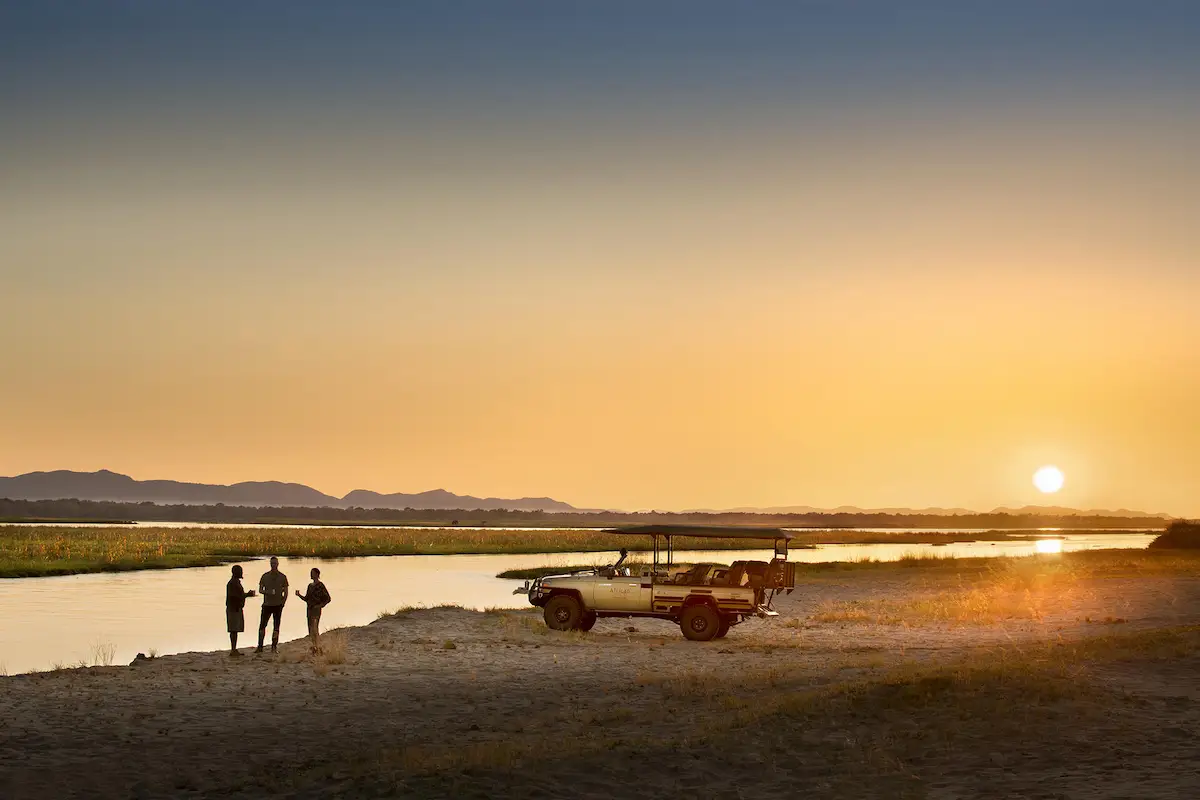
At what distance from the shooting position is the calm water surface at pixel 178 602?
3231 cm

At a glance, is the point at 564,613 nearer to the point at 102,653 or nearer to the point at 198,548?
the point at 102,653

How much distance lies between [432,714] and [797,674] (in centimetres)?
715

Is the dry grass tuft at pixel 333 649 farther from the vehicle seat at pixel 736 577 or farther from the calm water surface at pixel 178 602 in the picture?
the vehicle seat at pixel 736 577

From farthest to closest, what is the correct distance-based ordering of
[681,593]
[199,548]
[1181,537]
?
[199,548], [1181,537], [681,593]

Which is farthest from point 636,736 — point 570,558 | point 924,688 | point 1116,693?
point 570,558

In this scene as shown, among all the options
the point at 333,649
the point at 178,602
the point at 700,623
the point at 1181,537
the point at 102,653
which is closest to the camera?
the point at 333,649

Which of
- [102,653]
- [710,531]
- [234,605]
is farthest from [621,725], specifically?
[102,653]

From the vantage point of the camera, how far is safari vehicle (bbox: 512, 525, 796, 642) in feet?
95.5

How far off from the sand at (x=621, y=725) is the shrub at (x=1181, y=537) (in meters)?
58.6

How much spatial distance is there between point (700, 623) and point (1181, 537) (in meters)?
62.4

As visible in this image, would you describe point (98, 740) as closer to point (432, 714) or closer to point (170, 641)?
point (432, 714)

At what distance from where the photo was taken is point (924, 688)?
17.5 m

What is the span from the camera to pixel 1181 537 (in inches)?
3071

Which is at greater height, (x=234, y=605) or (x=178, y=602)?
(x=234, y=605)
